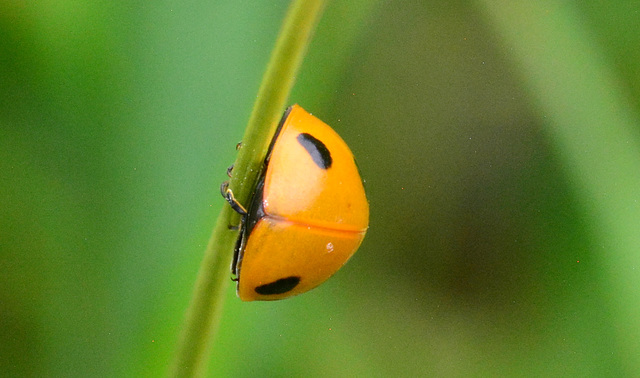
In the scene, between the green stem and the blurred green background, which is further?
the blurred green background

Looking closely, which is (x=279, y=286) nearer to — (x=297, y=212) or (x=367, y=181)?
(x=297, y=212)

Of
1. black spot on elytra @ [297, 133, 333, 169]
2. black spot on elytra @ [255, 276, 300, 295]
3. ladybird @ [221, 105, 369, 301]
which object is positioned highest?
black spot on elytra @ [297, 133, 333, 169]

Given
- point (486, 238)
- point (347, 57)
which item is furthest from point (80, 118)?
point (486, 238)

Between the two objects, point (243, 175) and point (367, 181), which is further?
point (367, 181)

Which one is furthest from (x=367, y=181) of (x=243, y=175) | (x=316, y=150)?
(x=243, y=175)

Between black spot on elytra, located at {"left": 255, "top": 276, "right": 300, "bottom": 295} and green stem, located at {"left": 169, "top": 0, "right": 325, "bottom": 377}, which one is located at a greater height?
green stem, located at {"left": 169, "top": 0, "right": 325, "bottom": 377}
